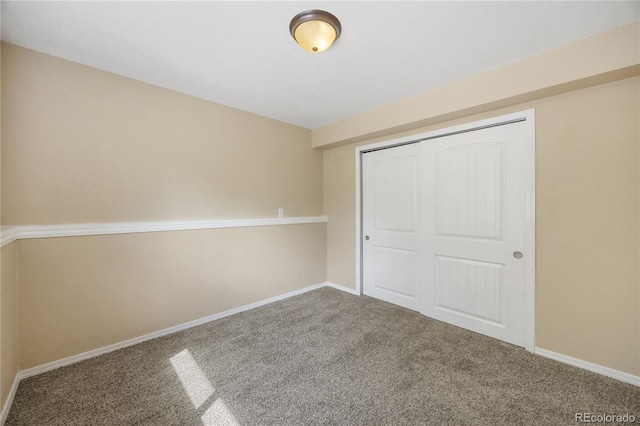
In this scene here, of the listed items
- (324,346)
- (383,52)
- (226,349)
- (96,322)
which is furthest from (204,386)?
(383,52)

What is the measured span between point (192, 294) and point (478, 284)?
2.89 meters

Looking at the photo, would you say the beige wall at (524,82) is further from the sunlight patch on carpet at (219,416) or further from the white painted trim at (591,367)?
the sunlight patch on carpet at (219,416)

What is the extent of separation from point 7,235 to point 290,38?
221 cm

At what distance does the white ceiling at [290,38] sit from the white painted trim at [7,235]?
4.33 ft

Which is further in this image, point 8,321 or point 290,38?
point 290,38

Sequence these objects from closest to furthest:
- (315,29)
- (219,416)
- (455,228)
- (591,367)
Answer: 1. (219,416)
2. (315,29)
3. (591,367)
4. (455,228)

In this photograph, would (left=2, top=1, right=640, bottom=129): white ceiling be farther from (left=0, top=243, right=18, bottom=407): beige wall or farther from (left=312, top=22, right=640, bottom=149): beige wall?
(left=0, top=243, right=18, bottom=407): beige wall

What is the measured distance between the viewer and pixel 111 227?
7.06 feet

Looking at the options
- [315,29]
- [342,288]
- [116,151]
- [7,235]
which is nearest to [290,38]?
[315,29]

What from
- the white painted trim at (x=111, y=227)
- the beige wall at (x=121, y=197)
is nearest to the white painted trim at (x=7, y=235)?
the white painted trim at (x=111, y=227)

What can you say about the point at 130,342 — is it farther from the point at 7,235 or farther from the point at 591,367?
the point at 591,367

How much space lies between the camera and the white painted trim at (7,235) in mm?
1456

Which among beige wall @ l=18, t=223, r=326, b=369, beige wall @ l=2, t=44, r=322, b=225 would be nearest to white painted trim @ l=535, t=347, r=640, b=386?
beige wall @ l=18, t=223, r=326, b=369

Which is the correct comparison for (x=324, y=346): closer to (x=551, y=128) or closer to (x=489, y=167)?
(x=489, y=167)
